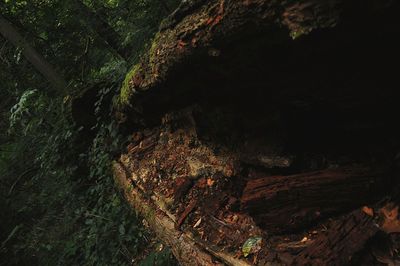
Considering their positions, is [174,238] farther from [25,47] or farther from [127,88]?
[25,47]

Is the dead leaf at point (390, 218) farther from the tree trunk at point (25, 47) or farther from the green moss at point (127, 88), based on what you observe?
the tree trunk at point (25, 47)

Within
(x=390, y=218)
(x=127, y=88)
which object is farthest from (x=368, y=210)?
(x=127, y=88)

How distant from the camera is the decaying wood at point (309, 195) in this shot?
2652 millimetres

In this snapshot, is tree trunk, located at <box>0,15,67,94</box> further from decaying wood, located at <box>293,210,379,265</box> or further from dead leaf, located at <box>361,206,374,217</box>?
dead leaf, located at <box>361,206,374,217</box>

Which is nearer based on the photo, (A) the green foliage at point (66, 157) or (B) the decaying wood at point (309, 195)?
(B) the decaying wood at point (309, 195)

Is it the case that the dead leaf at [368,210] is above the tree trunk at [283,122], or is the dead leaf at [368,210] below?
below

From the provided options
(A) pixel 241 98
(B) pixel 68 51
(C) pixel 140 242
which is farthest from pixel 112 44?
(A) pixel 241 98

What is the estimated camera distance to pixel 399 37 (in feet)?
6.89

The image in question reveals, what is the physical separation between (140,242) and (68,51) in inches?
248

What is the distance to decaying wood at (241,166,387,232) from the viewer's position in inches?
104

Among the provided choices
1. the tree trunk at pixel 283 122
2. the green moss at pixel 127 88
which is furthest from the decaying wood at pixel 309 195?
the green moss at pixel 127 88

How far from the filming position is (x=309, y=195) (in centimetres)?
279

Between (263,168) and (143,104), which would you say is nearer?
(263,168)

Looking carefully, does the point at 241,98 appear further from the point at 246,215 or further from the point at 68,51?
the point at 68,51
